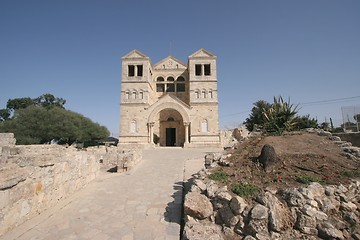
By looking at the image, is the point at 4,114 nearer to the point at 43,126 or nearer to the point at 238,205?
the point at 43,126

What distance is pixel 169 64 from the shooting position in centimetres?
3222

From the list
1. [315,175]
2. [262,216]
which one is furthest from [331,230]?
[315,175]

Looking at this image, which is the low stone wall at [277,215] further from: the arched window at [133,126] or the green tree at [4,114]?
the green tree at [4,114]

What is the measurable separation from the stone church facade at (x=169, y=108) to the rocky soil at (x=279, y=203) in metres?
19.0

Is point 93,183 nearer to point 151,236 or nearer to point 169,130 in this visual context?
point 151,236

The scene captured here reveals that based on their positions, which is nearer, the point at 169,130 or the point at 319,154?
the point at 319,154

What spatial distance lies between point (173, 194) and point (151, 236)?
8.35 ft

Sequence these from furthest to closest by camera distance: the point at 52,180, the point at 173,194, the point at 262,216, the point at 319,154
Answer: the point at 319,154 < the point at 173,194 < the point at 52,180 < the point at 262,216

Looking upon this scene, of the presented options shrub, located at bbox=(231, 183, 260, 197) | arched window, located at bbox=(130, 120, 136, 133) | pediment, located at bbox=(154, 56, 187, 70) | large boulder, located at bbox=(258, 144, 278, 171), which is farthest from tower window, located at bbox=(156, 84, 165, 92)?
shrub, located at bbox=(231, 183, 260, 197)

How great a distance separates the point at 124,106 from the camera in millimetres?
27234

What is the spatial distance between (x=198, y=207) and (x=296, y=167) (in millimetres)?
3917

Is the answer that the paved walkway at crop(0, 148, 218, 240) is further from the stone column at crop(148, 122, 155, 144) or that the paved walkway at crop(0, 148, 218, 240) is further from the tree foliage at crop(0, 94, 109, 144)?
the tree foliage at crop(0, 94, 109, 144)

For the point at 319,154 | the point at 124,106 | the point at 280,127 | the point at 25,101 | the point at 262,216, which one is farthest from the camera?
the point at 25,101

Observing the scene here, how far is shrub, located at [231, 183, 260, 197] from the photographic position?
505 centimetres
